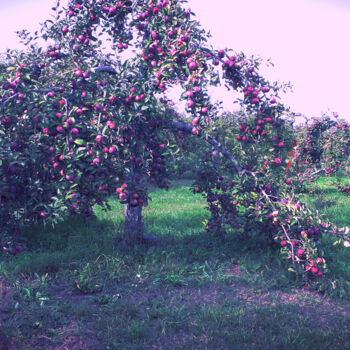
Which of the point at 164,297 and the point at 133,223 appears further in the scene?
the point at 133,223

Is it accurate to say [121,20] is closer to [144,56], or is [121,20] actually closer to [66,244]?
[144,56]

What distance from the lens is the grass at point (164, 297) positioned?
12.2 feet

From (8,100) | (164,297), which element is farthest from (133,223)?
(8,100)

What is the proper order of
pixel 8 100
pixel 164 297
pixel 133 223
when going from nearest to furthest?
1. pixel 8 100
2. pixel 164 297
3. pixel 133 223

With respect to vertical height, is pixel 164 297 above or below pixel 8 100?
below

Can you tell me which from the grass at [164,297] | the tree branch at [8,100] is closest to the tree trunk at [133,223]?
the grass at [164,297]

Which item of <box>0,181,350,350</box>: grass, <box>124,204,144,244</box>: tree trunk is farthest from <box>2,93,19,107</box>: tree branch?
<box>124,204,144,244</box>: tree trunk

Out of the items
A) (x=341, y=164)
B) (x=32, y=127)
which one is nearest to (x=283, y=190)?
(x=32, y=127)

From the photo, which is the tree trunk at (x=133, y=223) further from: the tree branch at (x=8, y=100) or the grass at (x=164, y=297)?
the tree branch at (x=8, y=100)

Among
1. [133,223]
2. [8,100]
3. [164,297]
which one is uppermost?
[8,100]

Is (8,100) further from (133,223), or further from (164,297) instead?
(133,223)

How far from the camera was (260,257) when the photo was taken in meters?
6.11

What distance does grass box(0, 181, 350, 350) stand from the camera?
12.2ft

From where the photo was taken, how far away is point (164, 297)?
184 inches
